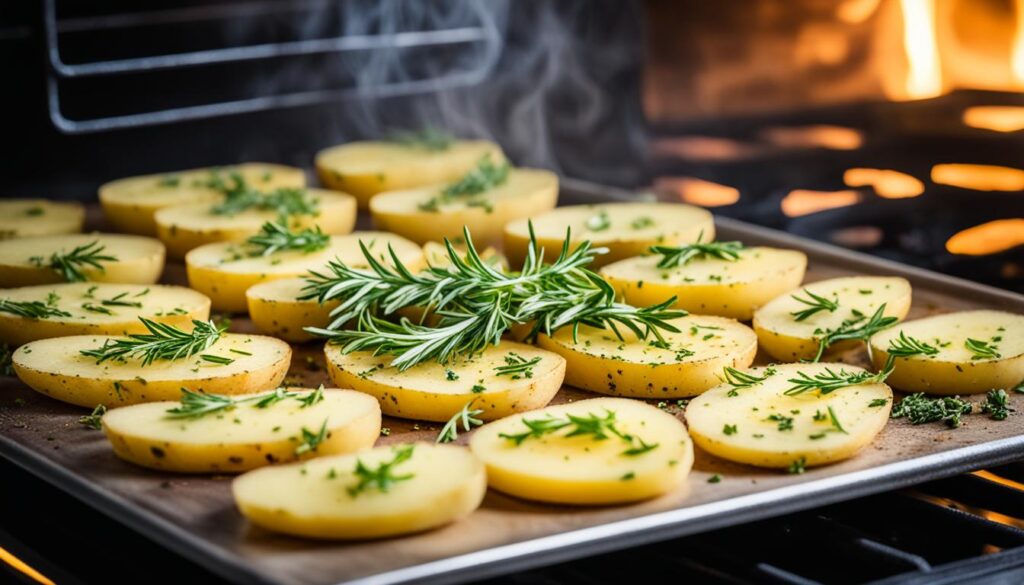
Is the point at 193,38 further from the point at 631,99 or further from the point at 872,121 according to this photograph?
the point at 872,121

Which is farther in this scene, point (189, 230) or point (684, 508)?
point (189, 230)

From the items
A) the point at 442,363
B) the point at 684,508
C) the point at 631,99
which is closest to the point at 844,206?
the point at 631,99

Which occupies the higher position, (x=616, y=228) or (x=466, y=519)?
(x=616, y=228)

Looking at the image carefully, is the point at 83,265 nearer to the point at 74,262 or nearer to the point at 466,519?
the point at 74,262

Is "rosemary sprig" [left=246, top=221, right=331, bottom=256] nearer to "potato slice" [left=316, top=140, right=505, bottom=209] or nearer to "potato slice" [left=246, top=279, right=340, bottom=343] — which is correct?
"potato slice" [left=246, top=279, right=340, bottom=343]

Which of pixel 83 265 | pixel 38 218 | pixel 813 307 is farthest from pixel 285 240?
pixel 813 307

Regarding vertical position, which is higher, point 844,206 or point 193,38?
point 193,38
